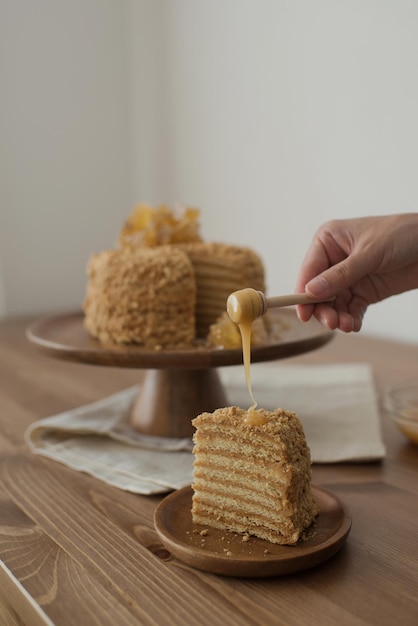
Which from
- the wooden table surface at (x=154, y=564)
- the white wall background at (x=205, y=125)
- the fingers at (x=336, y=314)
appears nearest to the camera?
the wooden table surface at (x=154, y=564)

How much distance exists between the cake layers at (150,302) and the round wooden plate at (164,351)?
0.10ft

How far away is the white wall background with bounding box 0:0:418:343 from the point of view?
1916 millimetres

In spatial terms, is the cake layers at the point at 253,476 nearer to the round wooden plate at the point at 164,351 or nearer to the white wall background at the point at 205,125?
the round wooden plate at the point at 164,351

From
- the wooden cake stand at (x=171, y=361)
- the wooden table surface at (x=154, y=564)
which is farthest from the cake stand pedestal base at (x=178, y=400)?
the wooden table surface at (x=154, y=564)

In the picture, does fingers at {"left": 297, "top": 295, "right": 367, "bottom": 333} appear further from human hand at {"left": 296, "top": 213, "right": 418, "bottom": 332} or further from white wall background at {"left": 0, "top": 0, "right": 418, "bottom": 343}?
white wall background at {"left": 0, "top": 0, "right": 418, "bottom": 343}

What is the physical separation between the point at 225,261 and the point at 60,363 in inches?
29.9

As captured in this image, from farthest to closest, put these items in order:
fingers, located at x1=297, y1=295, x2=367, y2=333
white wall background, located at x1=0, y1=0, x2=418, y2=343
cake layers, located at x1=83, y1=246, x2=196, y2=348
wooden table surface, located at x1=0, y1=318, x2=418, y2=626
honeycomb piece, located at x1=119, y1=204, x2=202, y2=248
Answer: white wall background, located at x1=0, y1=0, x2=418, y2=343
honeycomb piece, located at x1=119, y1=204, x2=202, y2=248
cake layers, located at x1=83, y1=246, x2=196, y2=348
fingers, located at x1=297, y1=295, x2=367, y2=333
wooden table surface, located at x1=0, y1=318, x2=418, y2=626

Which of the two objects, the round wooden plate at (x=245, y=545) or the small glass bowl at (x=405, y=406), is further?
the small glass bowl at (x=405, y=406)

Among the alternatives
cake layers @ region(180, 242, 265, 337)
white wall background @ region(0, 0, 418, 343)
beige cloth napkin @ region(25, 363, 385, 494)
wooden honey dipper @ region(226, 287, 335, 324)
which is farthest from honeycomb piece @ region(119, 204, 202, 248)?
white wall background @ region(0, 0, 418, 343)

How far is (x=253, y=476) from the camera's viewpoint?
0.85 meters

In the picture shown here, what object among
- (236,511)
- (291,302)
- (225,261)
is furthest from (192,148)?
(236,511)

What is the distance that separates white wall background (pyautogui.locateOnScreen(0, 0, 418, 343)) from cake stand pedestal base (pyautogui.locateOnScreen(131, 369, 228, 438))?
2.92 ft

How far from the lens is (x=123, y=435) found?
4.14 ft

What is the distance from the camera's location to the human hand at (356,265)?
1.00m
